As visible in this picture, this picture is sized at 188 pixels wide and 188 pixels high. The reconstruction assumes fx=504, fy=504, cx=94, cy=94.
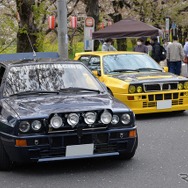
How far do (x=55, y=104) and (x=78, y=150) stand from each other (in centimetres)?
65

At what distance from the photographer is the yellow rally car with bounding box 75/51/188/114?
1026 cm

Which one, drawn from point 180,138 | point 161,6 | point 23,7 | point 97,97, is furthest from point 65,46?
point 161,6

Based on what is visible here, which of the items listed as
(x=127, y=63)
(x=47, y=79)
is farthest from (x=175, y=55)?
(x=47, y=79)

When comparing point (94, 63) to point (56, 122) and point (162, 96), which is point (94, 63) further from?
point (56, 122)

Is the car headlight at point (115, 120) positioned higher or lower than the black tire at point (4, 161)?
higher

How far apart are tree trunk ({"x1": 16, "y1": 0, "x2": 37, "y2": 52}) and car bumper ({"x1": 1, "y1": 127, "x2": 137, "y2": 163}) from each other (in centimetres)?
1219

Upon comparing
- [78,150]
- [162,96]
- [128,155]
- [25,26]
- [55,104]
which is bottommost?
[162,96]

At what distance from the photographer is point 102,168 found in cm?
631

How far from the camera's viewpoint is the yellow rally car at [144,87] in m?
10.3

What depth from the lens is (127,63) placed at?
11.4m

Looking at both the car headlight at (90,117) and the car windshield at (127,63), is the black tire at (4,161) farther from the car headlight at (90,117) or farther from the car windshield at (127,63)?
the car windshield at (127,63)

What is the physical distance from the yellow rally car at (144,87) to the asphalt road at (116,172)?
2.51 metres

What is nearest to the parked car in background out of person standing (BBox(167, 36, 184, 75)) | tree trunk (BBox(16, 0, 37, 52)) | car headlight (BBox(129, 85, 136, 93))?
car headlight (BBox(129, 85, 136, 93))

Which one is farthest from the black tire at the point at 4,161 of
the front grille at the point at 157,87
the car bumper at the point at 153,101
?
the front grille at the point at 157,87
